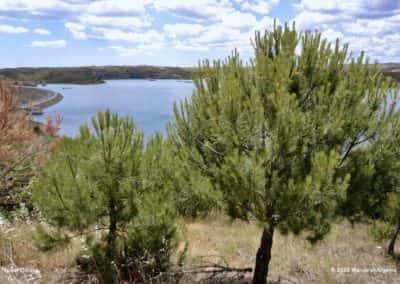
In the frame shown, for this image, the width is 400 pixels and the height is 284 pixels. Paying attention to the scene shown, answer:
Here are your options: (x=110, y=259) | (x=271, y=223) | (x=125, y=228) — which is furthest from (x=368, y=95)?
(x=110, y=259)

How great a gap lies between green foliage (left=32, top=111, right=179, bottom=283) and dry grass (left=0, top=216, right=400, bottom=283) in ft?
2.89

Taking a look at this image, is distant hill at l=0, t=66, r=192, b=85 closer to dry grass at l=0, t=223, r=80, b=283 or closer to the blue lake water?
the blue lake water

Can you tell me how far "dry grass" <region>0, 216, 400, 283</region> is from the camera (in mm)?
7020

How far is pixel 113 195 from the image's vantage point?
597 cm

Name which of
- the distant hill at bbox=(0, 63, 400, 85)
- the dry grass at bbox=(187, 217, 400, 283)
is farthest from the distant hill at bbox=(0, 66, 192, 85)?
the dry grass at bbox=(187, 217, 400, 283)

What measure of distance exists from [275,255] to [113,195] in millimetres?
4584

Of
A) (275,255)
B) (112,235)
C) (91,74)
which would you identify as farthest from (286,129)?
(91,74)

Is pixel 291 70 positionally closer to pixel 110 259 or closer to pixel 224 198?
pixel 224 198

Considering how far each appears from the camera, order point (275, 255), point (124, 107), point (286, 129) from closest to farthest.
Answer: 1. point (286, 129)
2. point (275, 255)
3. point (124, 107)

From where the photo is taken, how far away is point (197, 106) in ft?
20.1

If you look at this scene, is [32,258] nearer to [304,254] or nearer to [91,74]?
[304,254]

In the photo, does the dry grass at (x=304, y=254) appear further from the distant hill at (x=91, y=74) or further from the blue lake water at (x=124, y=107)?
the distant hill at (x=91, y=74)

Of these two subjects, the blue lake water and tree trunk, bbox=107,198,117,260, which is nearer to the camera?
tree trunk, bbox=107,198,117,260

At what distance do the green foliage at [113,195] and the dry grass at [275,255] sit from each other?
2.89 feet
